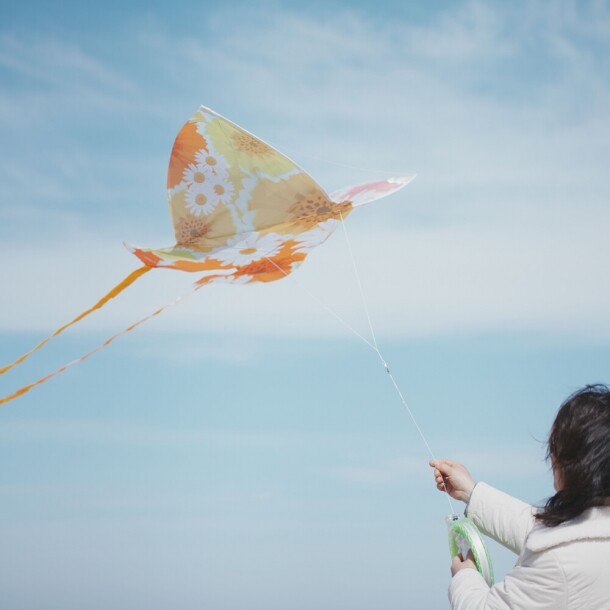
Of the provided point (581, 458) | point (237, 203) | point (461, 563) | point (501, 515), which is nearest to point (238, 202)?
point (237, 203)

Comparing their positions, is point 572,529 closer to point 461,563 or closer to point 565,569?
point 565,569

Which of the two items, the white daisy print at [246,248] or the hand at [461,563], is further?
the white daisy print at [246,248]

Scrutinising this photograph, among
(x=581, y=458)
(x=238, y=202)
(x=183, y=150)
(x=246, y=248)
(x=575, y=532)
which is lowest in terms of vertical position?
(x=575, y=532)

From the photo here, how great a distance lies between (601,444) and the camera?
6.02ft

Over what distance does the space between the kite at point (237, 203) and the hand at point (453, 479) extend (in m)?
2.49

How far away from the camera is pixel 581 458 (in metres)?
1.84

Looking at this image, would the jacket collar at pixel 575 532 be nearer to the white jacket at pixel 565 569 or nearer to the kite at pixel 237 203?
the white jacket at pixel 565 569

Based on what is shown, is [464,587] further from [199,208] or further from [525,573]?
[199,208]

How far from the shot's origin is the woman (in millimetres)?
1801

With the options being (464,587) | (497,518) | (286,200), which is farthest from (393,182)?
(464,587)

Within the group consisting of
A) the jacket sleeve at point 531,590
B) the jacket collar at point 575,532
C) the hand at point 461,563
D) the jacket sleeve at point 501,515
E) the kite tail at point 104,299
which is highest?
the kite tail at point 104,299

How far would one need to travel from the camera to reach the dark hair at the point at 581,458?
183 centimetres

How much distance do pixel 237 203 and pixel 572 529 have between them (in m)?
3.51

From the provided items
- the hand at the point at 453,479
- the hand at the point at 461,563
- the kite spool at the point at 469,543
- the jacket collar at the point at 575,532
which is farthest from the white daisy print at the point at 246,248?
the jacket collar at the point at 575,532
